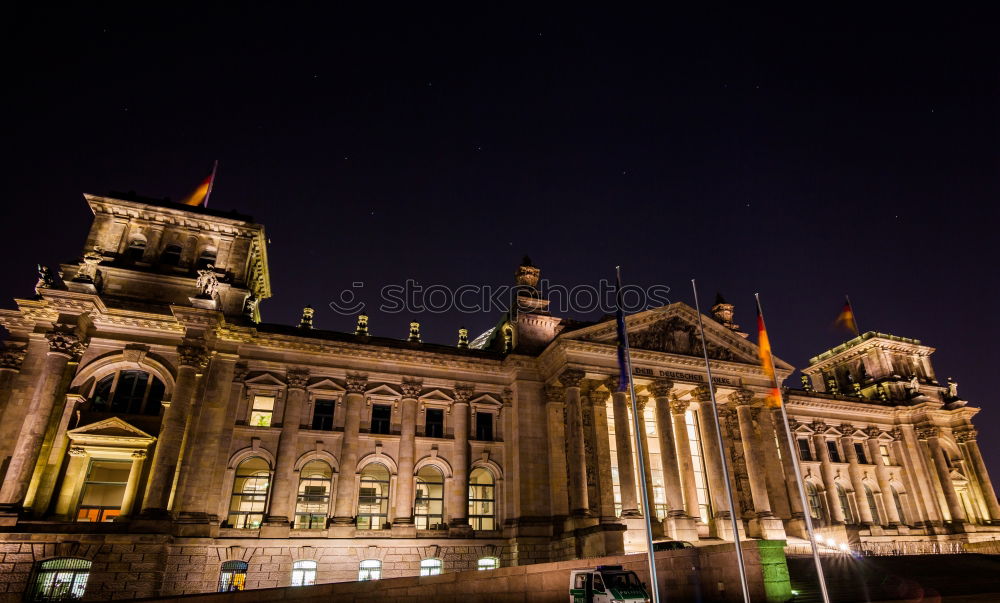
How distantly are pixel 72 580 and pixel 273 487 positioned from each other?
1004 centimetres

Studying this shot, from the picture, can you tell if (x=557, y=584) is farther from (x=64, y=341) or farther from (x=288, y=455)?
(x=64, y=341)

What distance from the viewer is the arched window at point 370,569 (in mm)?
34516

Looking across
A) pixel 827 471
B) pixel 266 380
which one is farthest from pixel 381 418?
pixel 827 471

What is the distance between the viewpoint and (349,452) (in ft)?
122

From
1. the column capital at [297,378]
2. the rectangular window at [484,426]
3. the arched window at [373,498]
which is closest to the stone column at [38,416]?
the column capital at [297,378]

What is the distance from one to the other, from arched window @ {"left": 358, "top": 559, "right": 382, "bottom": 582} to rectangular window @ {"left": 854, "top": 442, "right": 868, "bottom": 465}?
46379 millimetres

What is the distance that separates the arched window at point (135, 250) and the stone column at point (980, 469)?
244 feet

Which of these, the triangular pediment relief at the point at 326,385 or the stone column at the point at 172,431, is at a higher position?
the triangular pediment relief at the point at 326,385

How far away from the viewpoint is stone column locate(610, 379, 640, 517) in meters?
37.5

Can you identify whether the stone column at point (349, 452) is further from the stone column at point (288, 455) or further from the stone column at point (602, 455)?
the stone column at point (602, 455)

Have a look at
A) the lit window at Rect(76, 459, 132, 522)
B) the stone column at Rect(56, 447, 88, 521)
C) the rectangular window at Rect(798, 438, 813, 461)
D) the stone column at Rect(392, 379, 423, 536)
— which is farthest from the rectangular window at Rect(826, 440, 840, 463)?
the stone column at Rect(56, 447, 88, 521)

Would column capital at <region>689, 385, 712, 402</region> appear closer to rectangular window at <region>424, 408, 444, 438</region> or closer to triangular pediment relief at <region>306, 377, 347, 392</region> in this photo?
rectangular window at <region>424, 408, 444, 438</region>

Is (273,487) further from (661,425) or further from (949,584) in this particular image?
(949,584)

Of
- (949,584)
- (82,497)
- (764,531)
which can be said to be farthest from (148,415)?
(949,584)
